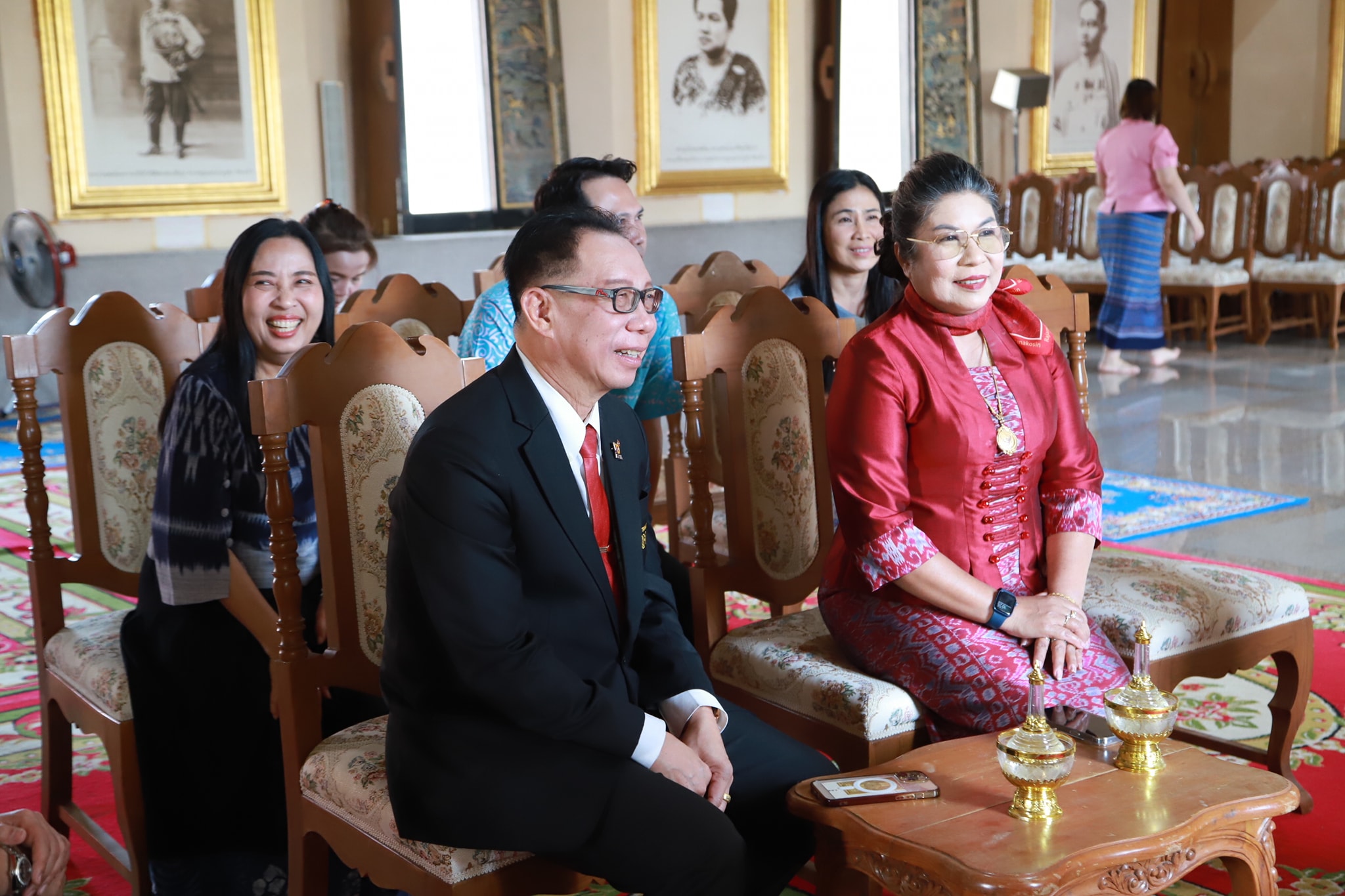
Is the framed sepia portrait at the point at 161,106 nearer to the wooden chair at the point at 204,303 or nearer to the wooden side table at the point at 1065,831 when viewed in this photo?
the wooden chair at the point at 204,303

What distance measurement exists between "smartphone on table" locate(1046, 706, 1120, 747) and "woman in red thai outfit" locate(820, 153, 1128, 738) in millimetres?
119

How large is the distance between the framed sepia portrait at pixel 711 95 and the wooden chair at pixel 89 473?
690cm

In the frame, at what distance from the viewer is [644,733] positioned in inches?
71.4

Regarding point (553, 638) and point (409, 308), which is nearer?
point (553, 638)

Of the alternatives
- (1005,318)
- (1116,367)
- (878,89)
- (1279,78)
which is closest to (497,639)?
(1005,318)

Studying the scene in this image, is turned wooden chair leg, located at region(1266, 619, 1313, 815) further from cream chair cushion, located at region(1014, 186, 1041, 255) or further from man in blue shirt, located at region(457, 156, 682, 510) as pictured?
cream chair cushion, located at region(1014, 186, 1041, 255)

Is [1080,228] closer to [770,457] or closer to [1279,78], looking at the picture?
[1279,78]

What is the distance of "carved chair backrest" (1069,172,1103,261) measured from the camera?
10.5m

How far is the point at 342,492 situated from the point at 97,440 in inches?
31.8

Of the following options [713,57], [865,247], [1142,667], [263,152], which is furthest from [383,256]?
[1142,667]

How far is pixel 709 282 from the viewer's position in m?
4.10

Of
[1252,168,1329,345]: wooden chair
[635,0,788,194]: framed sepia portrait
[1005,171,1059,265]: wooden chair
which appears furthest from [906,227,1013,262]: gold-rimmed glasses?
[1005,171,1059,265]: wooden chair

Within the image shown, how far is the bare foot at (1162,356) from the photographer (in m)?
8.93

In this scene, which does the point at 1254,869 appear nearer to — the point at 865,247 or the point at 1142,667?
the point at 1142,667
